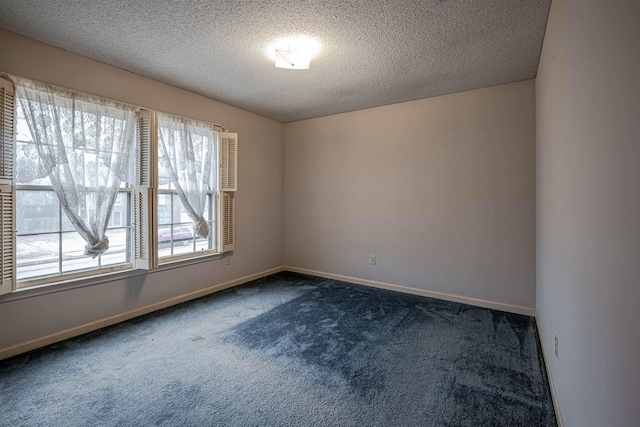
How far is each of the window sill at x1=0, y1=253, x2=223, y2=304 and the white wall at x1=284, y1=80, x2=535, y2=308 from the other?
6.77 ft

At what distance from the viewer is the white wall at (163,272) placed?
2.51 m

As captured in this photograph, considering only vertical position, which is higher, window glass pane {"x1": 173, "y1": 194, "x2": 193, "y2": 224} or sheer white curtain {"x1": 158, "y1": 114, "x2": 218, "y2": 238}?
sheer white curtain {"x1": 158, "y1": 114, "x2": 218, "y2": 238}

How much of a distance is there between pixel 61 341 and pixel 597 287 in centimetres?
371

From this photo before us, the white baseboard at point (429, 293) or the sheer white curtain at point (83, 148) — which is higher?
the sheer white curtain at point (83, 148)

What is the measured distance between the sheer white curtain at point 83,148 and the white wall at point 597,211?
3489 millimetres

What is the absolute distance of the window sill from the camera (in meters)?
2.49

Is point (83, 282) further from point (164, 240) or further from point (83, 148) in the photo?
point (83, 148)

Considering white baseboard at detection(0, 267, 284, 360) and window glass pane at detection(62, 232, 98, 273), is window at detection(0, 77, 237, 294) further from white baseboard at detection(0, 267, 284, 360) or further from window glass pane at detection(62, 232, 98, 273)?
white baseboard at detection(0, 267, 284, 360)

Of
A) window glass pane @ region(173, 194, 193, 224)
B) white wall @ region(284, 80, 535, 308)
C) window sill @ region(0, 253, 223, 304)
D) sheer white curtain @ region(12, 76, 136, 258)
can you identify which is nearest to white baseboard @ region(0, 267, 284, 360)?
window sill @ region(0, 253, 223, 304)

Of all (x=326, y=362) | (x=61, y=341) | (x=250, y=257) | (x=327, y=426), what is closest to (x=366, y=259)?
(x=250, y=257)

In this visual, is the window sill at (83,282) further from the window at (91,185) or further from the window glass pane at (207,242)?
the window glass pane at (207,242)

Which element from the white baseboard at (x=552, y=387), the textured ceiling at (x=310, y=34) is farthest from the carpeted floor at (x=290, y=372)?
the textured ceiling at (x=310, y=34)

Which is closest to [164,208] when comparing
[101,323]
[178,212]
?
[178,212]

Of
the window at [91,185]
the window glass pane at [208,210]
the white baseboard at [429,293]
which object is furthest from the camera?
the window glass pane at [208,210]
